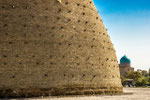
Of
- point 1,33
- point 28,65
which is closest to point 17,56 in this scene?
point 28,65

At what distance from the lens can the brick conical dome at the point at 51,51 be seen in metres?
21.0

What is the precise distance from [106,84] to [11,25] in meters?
11.4

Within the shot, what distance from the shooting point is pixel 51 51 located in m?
22.2

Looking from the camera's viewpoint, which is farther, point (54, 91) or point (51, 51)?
point (51, 51)

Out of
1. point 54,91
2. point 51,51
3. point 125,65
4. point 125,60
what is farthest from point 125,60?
point 54,91

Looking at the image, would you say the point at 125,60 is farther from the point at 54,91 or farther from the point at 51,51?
the point at 54,91

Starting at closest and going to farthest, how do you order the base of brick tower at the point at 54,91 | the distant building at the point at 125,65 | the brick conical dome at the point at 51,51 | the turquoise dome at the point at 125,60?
the base of brick tower at the point at 54,91 → the brick conical dome at the point at 51,51 → the distant building at the point at 125,65 → the turquoise dome at the point at 125,60

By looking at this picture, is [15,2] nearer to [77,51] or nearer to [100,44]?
[77,51]

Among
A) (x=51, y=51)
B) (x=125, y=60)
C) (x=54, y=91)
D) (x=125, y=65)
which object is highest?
(x=125, y=60)

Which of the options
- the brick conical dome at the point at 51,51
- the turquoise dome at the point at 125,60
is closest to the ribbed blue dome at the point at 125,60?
the turquoise dome at the point at 125,60

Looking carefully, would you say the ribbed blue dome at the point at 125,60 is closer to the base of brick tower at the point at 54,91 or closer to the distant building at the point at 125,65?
the distant building at the point at 125,65

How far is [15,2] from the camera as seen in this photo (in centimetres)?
2270

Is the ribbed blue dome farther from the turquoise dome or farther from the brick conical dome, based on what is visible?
the brick conical dome

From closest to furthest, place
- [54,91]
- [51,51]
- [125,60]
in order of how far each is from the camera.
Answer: [54,91], [51,51], [125,60]
